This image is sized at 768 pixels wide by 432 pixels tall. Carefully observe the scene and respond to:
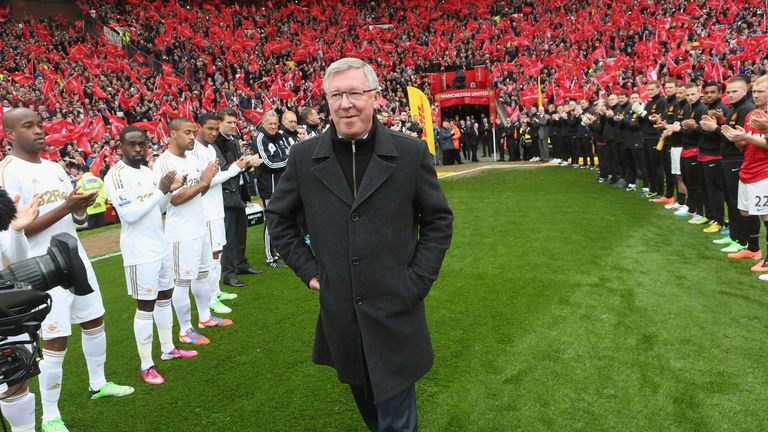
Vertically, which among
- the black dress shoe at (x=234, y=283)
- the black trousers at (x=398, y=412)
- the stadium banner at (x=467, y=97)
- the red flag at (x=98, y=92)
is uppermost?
the red flag at (x=98, y=92)

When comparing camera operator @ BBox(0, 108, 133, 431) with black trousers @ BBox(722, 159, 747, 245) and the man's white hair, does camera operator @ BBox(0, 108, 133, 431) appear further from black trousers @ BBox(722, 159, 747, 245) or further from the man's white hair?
black trousers @ BBox(722, 159, 747, 245)

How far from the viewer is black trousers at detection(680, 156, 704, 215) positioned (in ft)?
29.0

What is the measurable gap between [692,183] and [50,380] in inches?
367

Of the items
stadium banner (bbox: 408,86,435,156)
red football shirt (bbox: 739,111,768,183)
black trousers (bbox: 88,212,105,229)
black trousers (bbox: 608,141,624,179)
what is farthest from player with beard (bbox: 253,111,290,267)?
black trousers (bbox: 608,141,624,179)

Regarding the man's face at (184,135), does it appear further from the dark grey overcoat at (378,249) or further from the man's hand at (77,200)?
the dark grey overcoat at (378,249)

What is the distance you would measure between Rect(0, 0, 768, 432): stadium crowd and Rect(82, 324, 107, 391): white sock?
0.02m

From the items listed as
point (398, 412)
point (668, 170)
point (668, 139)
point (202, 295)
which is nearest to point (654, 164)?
point (668, 170)

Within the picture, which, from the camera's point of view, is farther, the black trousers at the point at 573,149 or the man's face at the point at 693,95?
the black trousers at the point at 573,149

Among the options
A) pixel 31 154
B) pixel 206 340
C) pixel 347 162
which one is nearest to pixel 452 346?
pixel 206 340

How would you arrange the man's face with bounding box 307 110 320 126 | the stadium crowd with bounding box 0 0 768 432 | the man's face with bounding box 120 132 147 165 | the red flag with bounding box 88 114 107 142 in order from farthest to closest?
the red flag with bounding box 88 114 107 142 < the man's face with bounding box 307 110 320 126 < the stadium crowd with bounding box 0 0 768 432 < the man's face with bounding box 120 132 147 165

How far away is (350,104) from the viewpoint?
96.4 inches

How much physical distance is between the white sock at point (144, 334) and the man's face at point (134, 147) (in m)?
1.20

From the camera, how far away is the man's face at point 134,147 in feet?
13.9

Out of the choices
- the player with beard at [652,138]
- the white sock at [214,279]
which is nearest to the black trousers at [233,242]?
the white sock at [214,279]
